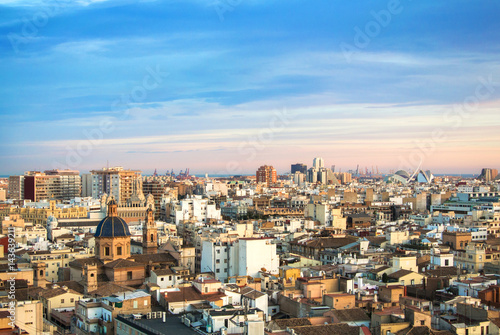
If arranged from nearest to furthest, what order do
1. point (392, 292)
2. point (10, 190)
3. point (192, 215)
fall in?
1. point (392, 292)
2. point (192, 215)
3. point (10, 190)

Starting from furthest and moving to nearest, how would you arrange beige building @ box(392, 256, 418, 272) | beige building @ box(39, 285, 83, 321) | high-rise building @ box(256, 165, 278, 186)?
high-rise building @ box(256, 165, 278, 186)
beige building @ box(392, 256, 418, 272)
beige building @ box(39, 285, 83, 321)

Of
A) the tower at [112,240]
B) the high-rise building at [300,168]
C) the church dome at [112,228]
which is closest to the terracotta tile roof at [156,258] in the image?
the tower at [112,240]

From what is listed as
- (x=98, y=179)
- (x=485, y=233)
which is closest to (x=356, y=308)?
(x=485, y=233)

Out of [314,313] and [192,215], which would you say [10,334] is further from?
[192,215]

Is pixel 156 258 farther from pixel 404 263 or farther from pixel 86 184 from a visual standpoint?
pixel 86 184

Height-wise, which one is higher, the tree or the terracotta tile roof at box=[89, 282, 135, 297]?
the tree

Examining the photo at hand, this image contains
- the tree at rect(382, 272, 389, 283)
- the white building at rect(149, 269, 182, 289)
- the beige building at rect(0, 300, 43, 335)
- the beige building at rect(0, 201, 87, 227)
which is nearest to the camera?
the beige building at rect(0, 300, 43, 335)

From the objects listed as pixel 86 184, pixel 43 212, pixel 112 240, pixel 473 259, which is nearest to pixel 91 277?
pixel 112 240

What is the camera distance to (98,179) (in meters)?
76.9

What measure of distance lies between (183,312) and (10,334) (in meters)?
4.91

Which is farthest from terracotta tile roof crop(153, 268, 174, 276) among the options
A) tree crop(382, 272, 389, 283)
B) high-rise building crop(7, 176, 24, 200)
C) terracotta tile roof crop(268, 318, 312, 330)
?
high-rise building crop(7, 176, 24, 200)

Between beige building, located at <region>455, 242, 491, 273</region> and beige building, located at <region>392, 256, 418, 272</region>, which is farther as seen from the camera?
beige building, located at <region>455, 242, 491, 273</region>

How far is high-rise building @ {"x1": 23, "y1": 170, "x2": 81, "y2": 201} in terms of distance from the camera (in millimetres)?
80750

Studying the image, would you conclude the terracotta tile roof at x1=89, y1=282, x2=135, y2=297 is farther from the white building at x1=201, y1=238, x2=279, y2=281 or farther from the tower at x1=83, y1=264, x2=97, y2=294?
the white building at x1=201, y1=238, x2=279, y2=281
